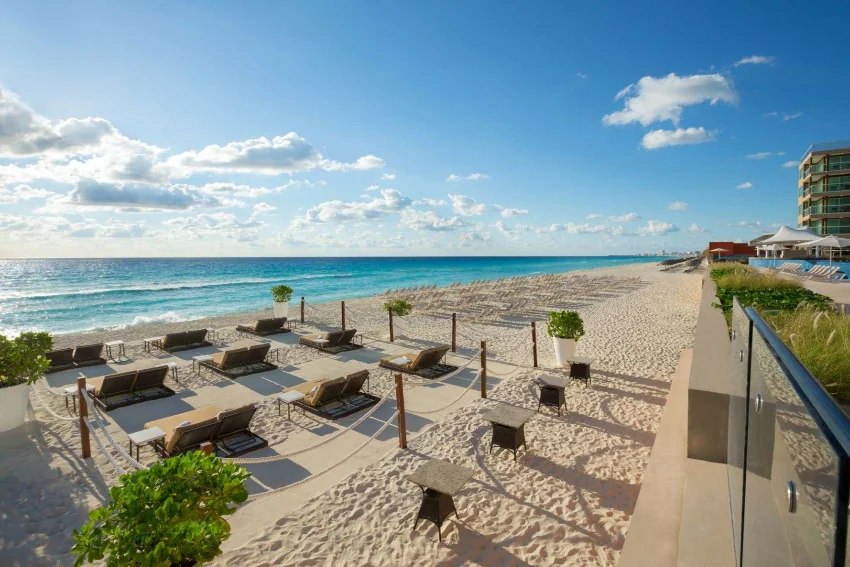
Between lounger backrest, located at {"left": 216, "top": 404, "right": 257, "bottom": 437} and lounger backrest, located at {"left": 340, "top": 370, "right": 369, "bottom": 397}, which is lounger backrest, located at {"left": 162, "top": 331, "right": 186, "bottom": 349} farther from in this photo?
lounger backrest, located at {"left": 216, "top": 404, "right": 257, "bottom": 437}

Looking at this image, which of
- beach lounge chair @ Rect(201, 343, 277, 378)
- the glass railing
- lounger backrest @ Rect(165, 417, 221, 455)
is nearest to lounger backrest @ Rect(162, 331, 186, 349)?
beach lounge chair @ Rect(201, 343, 277, 378)

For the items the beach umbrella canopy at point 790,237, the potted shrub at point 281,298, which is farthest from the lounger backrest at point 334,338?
the beach umbrella canopy at point 790,237

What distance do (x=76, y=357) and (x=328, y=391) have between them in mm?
7723

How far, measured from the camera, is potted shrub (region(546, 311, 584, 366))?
30.7 ft

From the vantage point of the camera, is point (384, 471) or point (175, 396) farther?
point (175, 396)

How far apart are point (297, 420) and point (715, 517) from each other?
19.4 feet

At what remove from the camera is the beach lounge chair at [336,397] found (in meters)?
7.37

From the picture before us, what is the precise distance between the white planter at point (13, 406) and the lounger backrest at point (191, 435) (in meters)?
3.22

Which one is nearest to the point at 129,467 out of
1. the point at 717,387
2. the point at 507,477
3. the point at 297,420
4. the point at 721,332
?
the point at 297,420

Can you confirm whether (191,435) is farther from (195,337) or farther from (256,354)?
(195,337)

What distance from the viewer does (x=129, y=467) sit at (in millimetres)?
5629

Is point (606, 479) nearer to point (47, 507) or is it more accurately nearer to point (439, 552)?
point (439, 552)

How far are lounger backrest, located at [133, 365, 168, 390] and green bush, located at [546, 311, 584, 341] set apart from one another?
8.00 m

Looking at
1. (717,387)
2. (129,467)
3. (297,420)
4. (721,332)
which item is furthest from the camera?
(297,420)
